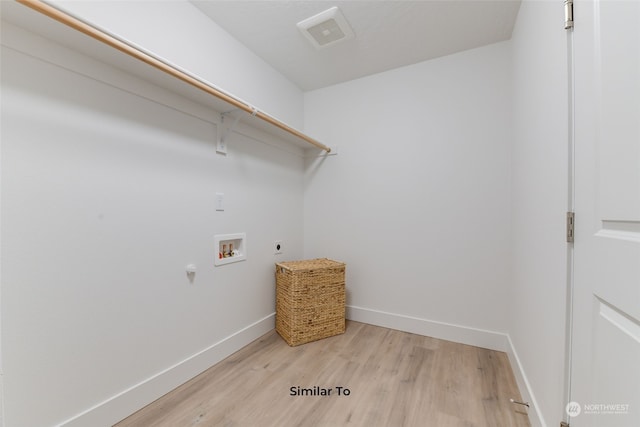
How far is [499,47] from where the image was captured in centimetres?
180

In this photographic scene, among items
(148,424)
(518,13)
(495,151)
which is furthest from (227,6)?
(148,424)

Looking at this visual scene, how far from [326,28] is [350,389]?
88.0 inches

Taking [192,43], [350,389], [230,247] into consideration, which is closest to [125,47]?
[192,43]

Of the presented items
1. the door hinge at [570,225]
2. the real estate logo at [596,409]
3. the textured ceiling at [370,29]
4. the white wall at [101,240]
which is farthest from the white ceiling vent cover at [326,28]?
the real estate logo at [596,409]

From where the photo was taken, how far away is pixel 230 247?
70.7 inches

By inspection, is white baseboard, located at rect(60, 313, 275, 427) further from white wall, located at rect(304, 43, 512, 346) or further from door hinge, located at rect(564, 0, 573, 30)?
door hinge, located at rect(564, 0, 573, 30)

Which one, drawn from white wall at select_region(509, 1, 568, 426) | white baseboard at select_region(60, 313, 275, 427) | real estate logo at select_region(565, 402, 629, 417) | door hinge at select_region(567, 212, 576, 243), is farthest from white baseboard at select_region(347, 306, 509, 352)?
door hinge at select_region(567, 212, 576, 243)

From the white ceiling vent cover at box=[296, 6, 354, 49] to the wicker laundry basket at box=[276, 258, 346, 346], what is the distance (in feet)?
5.45

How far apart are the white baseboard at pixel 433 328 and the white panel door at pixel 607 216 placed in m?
1.12

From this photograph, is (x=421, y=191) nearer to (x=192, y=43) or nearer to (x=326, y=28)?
(x=326, y=28)

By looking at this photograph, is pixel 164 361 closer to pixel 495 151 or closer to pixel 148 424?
pixel 148 424

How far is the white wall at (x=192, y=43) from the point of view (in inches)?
45.7

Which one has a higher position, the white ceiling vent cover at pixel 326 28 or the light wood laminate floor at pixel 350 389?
the white ceiling vent cover at pixel 326 28

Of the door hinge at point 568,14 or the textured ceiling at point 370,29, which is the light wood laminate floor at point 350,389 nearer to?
the door hinge at point 568,14
